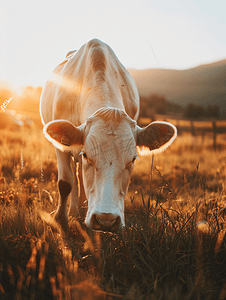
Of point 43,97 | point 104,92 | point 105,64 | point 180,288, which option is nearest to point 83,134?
point 104,92

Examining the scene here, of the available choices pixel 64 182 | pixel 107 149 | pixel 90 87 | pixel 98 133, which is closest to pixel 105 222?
pixel 107 149

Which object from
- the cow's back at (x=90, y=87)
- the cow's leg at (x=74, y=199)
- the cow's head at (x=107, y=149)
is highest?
the cow's back at (x=90, y=87)

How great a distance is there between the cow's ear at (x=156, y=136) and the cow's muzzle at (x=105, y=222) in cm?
111

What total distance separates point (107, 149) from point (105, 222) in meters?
0.70

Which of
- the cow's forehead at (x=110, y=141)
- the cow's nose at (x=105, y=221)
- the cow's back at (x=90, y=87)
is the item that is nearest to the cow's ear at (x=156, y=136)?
the cow's forehead at (x=110, y=141)

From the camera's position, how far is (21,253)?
71.7 inches

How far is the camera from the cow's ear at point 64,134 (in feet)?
9.34

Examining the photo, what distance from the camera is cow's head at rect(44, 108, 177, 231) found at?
7.31ft

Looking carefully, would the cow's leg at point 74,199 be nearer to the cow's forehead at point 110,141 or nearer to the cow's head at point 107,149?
the cow's head at point 107,149

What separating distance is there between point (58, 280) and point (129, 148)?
4.54 ft

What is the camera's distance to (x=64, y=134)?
292 centimetres

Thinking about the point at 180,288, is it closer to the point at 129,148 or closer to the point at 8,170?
the point at 129,148

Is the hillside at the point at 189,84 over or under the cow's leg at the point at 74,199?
over

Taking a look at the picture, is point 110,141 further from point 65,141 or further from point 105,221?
point 105,221
